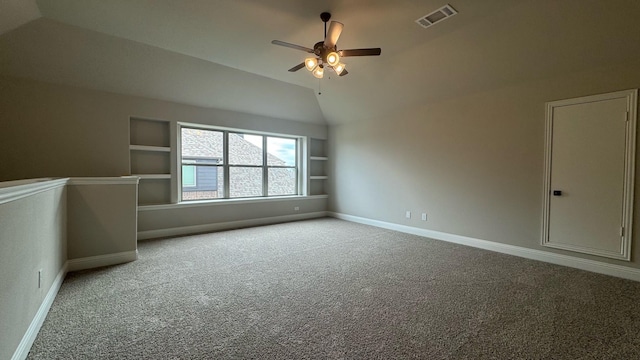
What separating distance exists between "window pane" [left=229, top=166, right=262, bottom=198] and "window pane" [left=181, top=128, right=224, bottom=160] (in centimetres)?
44

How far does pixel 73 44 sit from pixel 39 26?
0.32 metres

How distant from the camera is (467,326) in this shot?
1980 mm

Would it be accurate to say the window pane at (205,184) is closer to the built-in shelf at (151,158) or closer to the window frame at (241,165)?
the window frame at (241,165)

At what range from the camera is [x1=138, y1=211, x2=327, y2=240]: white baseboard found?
178 inches

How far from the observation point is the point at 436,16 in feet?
9.63

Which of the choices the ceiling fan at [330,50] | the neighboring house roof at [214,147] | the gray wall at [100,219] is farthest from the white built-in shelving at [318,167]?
the gray wall at [100,219]

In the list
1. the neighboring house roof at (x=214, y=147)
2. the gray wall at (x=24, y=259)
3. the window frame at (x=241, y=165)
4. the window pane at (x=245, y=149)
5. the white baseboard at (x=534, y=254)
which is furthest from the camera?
the window pane at (x=245, y=149)

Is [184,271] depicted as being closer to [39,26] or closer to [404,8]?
[39,26]

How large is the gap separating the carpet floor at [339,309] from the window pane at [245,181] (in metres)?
2.26

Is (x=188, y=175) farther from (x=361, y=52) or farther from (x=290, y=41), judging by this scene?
(x=361, y=52)

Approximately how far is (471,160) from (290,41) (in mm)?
3432

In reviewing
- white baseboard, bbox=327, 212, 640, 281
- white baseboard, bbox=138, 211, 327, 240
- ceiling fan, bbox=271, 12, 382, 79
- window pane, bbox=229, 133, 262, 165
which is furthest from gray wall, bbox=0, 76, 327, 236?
white baseboard, bbox=327, 212, 640, 281

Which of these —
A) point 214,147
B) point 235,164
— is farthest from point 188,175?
point 235,164

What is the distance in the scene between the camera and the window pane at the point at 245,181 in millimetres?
5734
